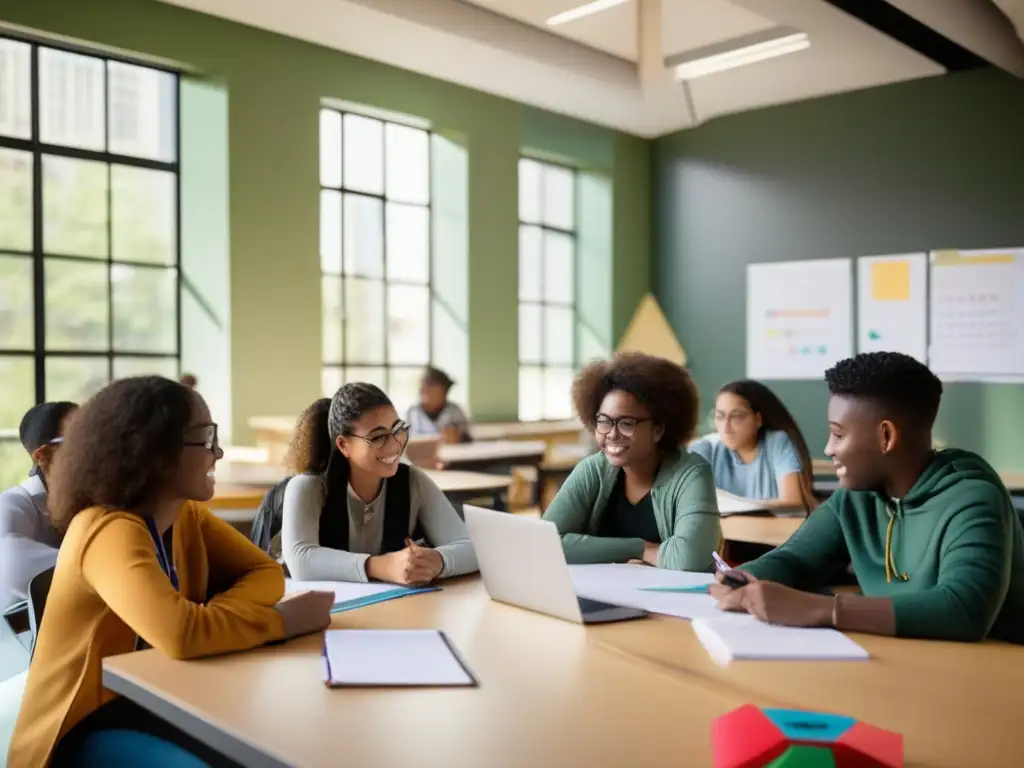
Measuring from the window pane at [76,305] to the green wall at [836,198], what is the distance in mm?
5189

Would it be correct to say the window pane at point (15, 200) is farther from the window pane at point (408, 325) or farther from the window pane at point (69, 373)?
the window pane at point (408, 325)

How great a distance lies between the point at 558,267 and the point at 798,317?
2198mm

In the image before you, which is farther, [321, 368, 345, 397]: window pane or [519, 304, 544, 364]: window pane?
[519, 304, 544, 364]: window pane

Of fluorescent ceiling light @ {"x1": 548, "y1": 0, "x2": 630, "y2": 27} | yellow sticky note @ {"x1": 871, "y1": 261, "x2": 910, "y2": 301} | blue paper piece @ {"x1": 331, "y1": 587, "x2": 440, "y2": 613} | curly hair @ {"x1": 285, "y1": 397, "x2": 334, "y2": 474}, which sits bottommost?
blue paper piece @ {"x1": 331, "y1": 587, "x2": 440, "y2": 613}

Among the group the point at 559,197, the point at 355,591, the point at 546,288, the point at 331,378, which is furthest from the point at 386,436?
the point at 559,197

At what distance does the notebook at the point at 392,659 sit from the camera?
1.52 metres

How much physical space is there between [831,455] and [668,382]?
94cm

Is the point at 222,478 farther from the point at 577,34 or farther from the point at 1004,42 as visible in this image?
the point at 1004,42

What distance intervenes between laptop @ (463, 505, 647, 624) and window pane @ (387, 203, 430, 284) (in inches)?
234

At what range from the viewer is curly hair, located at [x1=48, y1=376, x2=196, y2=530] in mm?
1753

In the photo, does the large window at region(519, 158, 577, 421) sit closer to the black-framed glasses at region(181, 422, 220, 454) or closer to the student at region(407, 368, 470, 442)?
the student at region(407, 368, 470, 442)

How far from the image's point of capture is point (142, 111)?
627cm

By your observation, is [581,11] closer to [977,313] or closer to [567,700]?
[977,313]

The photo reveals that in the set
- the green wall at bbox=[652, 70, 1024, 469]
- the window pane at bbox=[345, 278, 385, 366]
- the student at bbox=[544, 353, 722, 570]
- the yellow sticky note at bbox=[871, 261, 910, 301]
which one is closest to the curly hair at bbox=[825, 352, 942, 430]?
the student at bbox=[544, 353, 722, 570]
